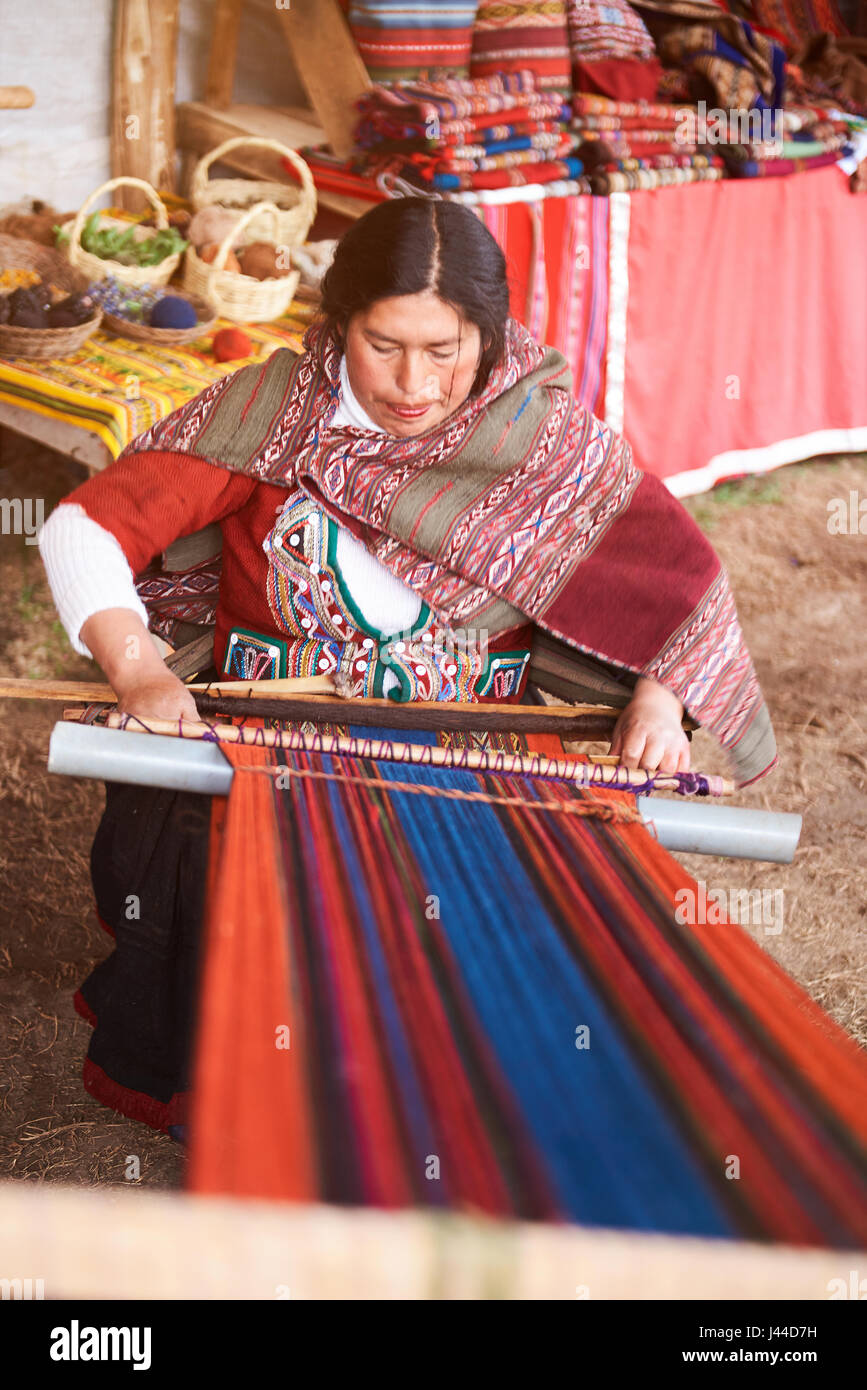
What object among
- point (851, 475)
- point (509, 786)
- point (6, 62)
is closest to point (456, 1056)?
point (509, 786)

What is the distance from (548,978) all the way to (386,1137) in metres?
0.31

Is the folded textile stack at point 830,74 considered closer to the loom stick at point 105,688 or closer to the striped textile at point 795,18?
the striped textile at point 795,18

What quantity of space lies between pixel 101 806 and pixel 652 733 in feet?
4.85

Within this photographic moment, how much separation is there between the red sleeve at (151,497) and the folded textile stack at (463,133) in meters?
2.11

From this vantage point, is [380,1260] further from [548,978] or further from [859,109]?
[859,109]

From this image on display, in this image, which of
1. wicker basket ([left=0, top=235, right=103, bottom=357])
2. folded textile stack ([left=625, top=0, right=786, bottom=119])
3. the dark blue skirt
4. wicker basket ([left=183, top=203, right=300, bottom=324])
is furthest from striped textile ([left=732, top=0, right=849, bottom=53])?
the dark blue skirt

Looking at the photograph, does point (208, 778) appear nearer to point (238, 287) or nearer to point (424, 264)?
point (424, 264)

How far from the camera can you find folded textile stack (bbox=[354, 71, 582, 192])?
3533 mm

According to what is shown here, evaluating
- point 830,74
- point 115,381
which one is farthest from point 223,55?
point 830,74

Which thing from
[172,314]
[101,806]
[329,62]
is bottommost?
[101,806]

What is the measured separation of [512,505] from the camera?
185 cm

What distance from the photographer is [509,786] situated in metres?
1.55

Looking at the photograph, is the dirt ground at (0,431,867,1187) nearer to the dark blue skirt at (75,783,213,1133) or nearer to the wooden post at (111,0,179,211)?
the dark blue skirt at (75,783,213,1133)

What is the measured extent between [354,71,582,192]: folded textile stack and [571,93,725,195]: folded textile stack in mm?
139
